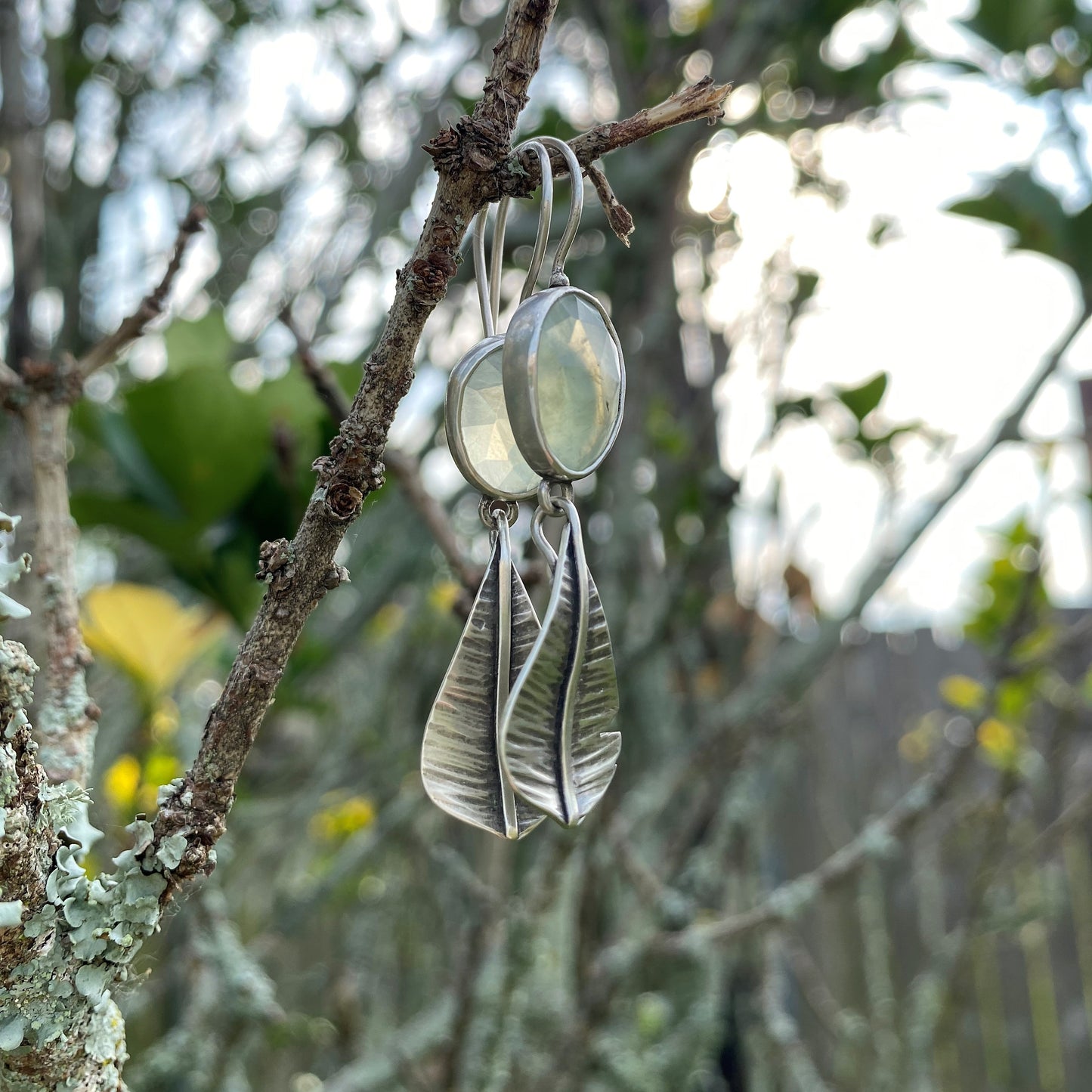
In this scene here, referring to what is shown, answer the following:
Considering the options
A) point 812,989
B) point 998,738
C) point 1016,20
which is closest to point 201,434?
point 1016,20

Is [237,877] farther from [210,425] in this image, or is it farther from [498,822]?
[498,822]

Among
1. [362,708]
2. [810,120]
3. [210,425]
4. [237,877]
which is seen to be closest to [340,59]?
[810,120]

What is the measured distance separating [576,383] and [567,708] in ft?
0.46

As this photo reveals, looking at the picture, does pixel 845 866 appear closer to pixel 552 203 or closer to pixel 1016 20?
pixel 552 203

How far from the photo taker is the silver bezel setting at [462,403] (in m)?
0.48

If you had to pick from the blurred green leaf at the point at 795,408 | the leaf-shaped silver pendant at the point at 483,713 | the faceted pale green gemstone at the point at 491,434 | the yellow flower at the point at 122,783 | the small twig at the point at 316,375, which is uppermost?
the blurred green leaf at the point at 795,408

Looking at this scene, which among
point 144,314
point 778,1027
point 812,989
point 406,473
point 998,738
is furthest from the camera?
point 812,989

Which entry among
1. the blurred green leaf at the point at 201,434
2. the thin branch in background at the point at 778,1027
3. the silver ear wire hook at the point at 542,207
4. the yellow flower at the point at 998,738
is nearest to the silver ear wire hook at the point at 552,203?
the silver ear wire hook at the point at 542,207

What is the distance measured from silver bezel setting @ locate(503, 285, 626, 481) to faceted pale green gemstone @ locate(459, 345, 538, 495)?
4cm

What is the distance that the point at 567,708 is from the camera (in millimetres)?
412

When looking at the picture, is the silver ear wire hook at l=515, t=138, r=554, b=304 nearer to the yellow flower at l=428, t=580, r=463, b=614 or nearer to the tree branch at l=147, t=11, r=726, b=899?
the tree branch at l=147, t=11, r=726, b=899

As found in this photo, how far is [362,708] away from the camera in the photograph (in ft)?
5.31

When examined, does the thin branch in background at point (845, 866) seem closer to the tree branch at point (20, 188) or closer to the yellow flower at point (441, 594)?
the yellow flower at point (441, 594)

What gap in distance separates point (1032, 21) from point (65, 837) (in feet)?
4.04
